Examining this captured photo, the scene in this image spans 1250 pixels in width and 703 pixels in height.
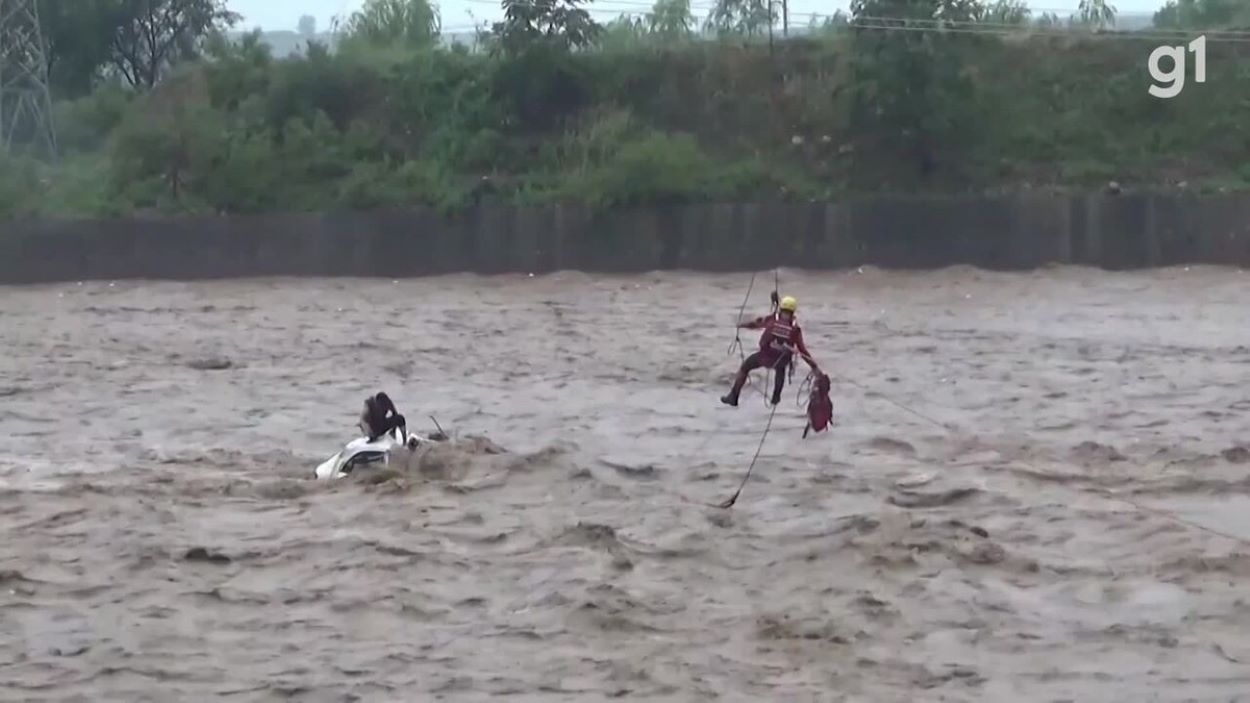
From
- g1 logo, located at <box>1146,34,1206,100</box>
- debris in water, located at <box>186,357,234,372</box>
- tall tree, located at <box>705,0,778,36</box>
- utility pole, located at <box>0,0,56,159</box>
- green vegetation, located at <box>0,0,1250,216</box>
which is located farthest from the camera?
tall tree, located at <box>705,0,778,36</box>

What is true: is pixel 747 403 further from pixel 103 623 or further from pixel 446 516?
pixel 103 623

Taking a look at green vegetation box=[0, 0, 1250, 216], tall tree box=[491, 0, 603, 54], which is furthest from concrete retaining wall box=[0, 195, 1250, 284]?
tall tree box=[491, 0, 603, 54]

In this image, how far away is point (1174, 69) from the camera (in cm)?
4238

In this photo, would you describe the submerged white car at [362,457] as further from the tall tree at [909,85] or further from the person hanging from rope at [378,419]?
the tall tree at [909,85]

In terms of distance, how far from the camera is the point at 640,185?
36.7 meters

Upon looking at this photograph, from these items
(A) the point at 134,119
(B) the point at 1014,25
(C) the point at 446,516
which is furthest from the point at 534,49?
(C) the point at 446,516

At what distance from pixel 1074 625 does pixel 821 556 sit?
2.10 metres

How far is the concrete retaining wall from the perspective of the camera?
34.3 meters

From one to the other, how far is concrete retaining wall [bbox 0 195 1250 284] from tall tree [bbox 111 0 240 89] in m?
16.8

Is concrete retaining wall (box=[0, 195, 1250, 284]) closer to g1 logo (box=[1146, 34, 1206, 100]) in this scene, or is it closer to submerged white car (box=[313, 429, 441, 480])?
g1 logo (box=[1146, 34, 1206, 100])

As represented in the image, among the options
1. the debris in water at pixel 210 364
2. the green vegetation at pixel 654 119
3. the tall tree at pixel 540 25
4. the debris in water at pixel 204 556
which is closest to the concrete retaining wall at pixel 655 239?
the green vegetation at pixel 654 119

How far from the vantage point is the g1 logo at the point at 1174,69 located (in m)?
41.5

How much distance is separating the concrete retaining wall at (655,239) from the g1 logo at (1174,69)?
788 cm

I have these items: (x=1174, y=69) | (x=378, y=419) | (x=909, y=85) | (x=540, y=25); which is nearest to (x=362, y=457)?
(x=378, y=419)
